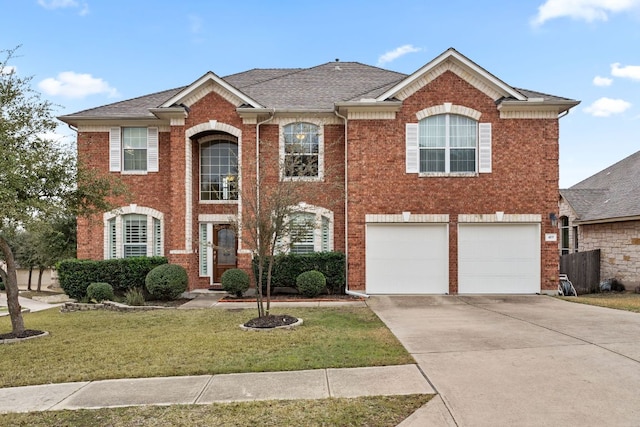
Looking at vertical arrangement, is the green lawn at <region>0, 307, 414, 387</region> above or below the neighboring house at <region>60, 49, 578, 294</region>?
below

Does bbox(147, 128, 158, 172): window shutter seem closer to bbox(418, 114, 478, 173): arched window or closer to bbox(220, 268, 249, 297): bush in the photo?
bbox(220, 268, 249, 297): bush

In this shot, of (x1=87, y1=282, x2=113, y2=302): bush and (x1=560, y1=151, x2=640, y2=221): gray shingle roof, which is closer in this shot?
(x1=87, y1=282, x2=113, y2=302): bush

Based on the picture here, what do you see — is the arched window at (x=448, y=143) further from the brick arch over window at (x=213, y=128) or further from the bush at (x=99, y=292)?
the bush at (x=99, y=292)

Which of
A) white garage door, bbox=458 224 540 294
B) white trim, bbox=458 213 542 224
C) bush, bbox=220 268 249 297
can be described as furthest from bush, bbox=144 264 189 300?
white trim, bbox=458 213 542 224

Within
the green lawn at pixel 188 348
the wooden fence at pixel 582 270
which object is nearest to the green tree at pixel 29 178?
the green lawn at pixel 188 348

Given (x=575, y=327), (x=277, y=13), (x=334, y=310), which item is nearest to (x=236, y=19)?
(x=277, y=13)

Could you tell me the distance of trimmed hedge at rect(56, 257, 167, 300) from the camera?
534 inches

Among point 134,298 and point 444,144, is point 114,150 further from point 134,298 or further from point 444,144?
point 444,144

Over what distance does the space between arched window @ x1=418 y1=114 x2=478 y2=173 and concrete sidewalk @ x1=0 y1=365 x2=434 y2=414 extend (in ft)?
30.0

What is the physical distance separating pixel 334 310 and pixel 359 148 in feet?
17.8

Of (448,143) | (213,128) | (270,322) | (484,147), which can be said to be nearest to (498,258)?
(484,147)

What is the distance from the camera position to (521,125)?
13641 millimetres

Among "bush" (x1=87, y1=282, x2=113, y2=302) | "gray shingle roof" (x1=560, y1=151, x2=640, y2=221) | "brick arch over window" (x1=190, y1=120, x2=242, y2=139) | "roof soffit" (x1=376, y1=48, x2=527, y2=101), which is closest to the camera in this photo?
"bush" (x1=87, y1=282, x2=113, y2=302)

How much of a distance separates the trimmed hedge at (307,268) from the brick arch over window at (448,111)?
5.29m
